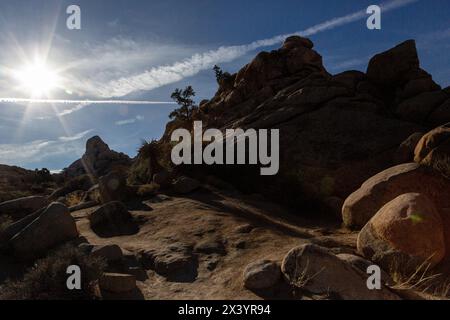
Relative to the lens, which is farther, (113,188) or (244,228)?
(113,188)

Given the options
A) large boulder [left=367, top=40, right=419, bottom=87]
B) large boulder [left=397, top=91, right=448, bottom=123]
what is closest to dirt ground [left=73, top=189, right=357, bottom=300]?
large boulder [left=397, top=91, right=448, bottom=123]

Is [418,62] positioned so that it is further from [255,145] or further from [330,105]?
[255,145]

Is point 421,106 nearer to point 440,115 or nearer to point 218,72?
point 440,115

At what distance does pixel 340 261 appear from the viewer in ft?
21.9

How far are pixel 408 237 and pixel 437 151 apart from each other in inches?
184

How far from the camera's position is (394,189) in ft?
32.8

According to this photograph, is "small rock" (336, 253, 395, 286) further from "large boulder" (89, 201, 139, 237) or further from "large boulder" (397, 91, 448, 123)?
"large boulder" (397, 91, 448, 123)

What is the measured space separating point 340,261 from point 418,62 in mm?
21108

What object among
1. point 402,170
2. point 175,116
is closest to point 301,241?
point 402,170

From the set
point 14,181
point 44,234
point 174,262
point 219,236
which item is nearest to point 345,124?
point 219,236

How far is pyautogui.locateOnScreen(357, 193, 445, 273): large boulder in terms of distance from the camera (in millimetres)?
7223

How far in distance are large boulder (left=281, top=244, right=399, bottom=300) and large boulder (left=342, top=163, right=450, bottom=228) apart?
400 centimetres

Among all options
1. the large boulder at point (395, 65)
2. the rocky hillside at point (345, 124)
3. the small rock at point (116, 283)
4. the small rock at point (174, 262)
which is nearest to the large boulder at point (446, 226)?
the small rock at point (174, 262)

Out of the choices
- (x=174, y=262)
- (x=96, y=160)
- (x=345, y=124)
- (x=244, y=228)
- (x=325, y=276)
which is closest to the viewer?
(x=325, y=276)
